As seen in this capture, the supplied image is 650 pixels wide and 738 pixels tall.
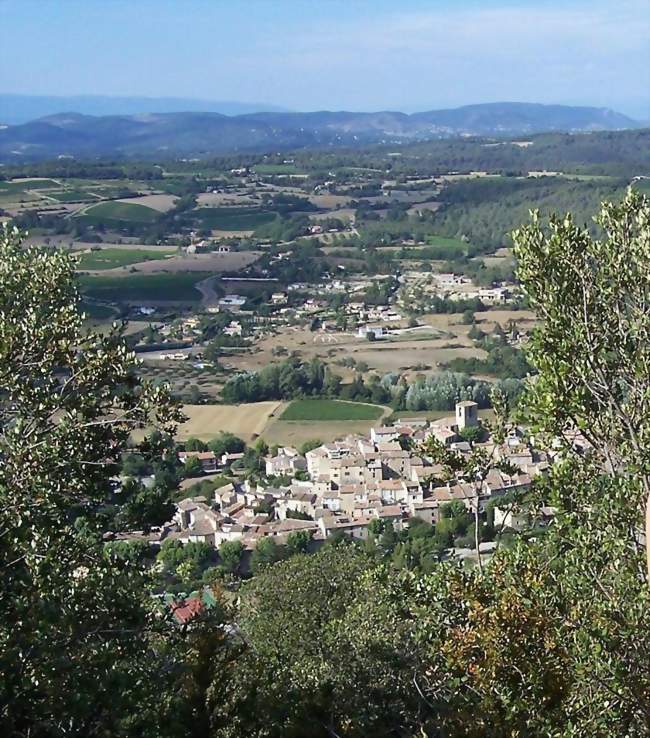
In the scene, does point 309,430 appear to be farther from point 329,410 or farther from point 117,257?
point 117,257

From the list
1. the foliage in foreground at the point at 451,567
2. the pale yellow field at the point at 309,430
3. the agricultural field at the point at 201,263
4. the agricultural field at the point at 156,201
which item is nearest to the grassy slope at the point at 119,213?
the agricultural field at the point at 156,201

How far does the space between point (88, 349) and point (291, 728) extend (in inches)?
110

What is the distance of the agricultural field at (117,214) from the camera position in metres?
77.5

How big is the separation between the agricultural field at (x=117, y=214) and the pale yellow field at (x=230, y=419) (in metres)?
44.6

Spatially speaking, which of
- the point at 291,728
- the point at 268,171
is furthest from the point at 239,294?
the point at 268,171

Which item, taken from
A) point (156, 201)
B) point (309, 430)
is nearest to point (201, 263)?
point (156, 201)

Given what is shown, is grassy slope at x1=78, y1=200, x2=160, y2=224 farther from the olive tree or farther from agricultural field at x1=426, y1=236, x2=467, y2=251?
the olive tree

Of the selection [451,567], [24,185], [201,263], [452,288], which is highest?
[451,567]

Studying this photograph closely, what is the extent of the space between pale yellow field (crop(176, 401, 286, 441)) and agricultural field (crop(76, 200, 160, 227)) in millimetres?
44603

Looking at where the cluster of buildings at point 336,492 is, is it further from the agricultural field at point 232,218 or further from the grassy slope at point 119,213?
the agricultural field at point 232,218

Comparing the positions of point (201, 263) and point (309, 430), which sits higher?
point (201, 263)

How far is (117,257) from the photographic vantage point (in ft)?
218

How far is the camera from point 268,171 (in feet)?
398

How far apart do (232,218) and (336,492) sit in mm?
62514
